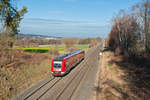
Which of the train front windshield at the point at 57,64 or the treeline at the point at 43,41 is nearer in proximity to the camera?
the train front windshield at the point at 57,64

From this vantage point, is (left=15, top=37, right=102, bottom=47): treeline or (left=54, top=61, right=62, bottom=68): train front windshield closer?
(left=54, top=61, right=62, bottom=68): train front windshield

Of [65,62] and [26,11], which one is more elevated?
[26,11]

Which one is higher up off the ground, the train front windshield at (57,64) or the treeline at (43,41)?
the treeline at (43,41)

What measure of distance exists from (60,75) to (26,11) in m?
10.2

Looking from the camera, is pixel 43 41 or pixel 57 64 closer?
pixel 57 64

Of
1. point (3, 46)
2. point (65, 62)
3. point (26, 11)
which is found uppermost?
point (26, 11)

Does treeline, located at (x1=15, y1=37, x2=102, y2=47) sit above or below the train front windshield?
above

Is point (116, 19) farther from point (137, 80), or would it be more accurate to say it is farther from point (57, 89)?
point (57, 89)

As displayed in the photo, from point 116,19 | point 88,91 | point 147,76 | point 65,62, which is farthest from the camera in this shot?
point 116,19

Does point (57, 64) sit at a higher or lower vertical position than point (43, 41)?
lower

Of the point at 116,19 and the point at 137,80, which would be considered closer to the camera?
the point at 137,80

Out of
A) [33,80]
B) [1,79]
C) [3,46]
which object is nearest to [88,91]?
[33,80]

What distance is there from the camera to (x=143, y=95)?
1174cm

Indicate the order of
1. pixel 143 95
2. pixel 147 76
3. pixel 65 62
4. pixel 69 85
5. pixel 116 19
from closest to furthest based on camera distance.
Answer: pixel 143 95
pixel 69 85
pixel 147 76
pixel 65 62
pixel 116 19
